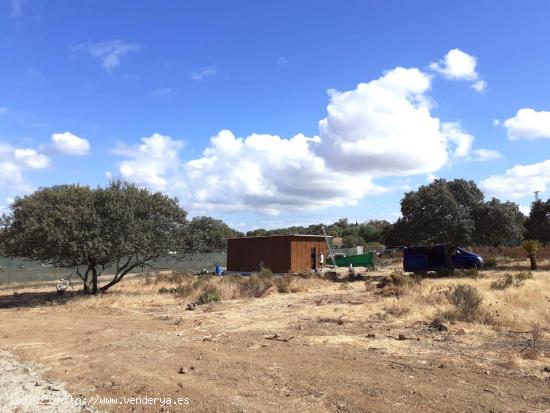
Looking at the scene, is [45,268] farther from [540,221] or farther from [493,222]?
[540,221]

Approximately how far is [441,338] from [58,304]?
15.7 meters

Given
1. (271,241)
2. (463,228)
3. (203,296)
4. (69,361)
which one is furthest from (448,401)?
(271,241)

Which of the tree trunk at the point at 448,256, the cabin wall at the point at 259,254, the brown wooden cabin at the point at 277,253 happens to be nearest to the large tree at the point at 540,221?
the tree trunk at the point at 448,256

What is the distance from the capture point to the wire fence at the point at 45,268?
35.7 meters

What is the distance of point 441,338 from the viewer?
11109 millimetres

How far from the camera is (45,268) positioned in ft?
132

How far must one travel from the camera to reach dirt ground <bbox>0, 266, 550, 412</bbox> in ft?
22.3

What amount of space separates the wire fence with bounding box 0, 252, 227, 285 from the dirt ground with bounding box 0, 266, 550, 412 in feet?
40.4

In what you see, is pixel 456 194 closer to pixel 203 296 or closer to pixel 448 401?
pixel 203 296

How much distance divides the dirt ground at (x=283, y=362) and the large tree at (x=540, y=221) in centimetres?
3414

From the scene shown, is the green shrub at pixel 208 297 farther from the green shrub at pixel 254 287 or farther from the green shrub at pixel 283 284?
the green shrub at pixel 283 284

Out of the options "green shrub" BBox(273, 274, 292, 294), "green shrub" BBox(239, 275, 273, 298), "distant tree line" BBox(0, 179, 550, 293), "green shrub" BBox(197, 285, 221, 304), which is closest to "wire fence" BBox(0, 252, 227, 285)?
"distant tree line" BBox(0, 179, 550, 293)

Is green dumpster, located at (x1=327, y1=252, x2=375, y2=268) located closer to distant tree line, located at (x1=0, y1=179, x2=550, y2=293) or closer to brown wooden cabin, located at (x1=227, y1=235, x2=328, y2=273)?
brown wooden cabin, located at (x1=227, y1=235, x2=328, y2=273)

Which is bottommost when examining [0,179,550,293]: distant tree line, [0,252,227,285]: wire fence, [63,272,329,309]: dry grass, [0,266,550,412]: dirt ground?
[0,266,550,412]: dirt ground
